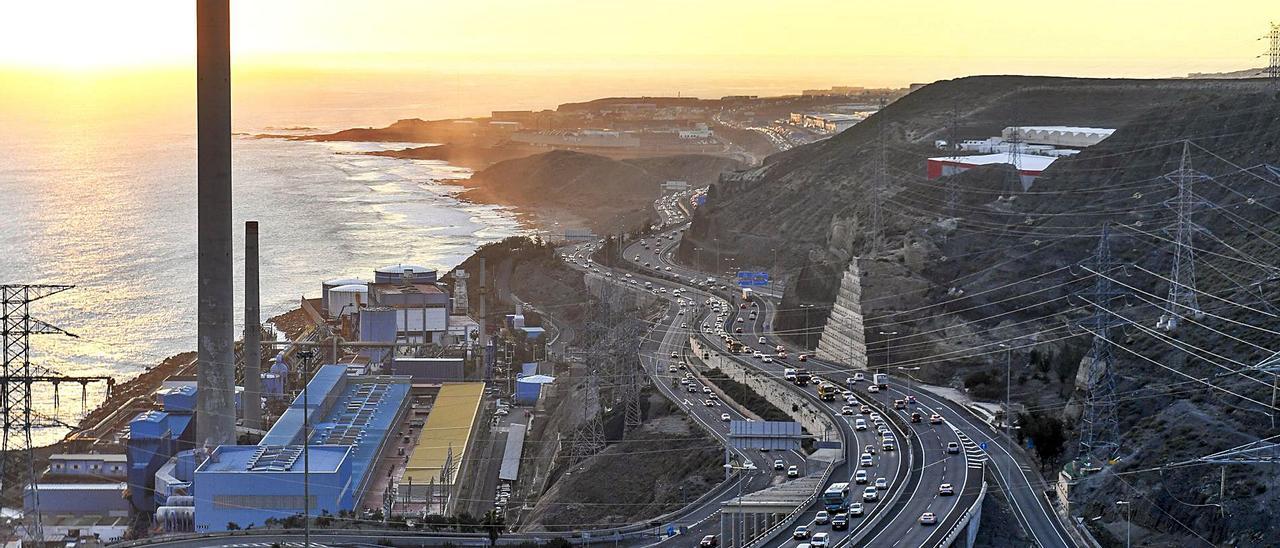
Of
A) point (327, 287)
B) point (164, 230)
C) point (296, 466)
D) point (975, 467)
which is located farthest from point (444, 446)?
point (164, 230)

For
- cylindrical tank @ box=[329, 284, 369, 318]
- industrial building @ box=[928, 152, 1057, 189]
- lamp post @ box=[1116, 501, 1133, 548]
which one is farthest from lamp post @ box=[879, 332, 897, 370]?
cylindrical tank @ box=[329, 284, 369, 318]

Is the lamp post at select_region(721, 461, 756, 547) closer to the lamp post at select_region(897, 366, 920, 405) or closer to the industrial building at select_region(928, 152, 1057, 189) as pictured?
the lamp post at select_region(897, 366, 920, 405)

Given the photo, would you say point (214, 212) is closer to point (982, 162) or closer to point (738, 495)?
point (738, 495)

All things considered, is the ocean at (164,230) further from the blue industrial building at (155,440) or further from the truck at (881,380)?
the truck at (881,380)

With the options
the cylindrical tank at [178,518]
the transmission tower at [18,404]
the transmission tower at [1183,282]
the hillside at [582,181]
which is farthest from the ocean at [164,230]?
the transmission tower at [1183,282]

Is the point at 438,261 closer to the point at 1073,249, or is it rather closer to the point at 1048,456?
the point at 1073,249
